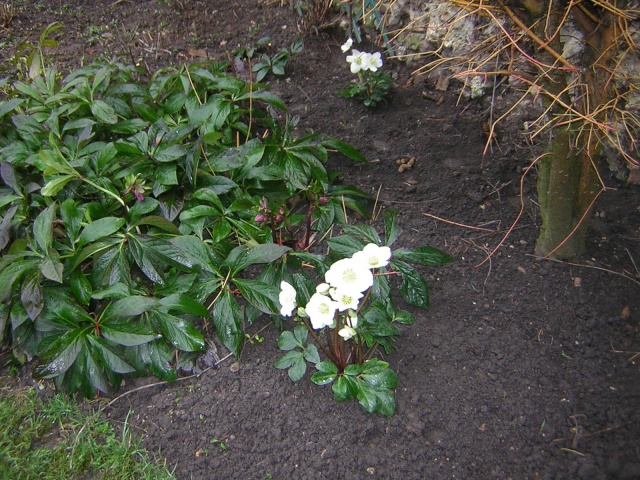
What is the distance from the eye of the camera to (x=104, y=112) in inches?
93.0

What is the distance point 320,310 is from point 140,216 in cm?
93

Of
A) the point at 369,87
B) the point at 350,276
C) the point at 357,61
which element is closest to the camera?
the point at 350,276

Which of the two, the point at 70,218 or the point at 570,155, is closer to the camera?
the point at 570,155

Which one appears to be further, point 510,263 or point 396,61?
point 396,61

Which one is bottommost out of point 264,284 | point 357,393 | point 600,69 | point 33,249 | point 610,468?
point 610,468

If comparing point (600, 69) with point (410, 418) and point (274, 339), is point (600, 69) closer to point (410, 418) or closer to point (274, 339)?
point (410, 418)

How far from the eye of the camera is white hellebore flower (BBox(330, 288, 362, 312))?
4.64ft

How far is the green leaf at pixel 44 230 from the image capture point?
6.13 ft

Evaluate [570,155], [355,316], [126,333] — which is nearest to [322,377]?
[355,316]

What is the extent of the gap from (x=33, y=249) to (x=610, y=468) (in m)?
1.96

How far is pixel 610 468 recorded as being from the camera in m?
1.45

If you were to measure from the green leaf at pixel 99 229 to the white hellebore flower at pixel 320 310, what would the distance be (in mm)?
844

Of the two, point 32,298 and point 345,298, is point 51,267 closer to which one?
point 32,298

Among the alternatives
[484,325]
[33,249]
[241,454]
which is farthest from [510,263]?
[33,249]
